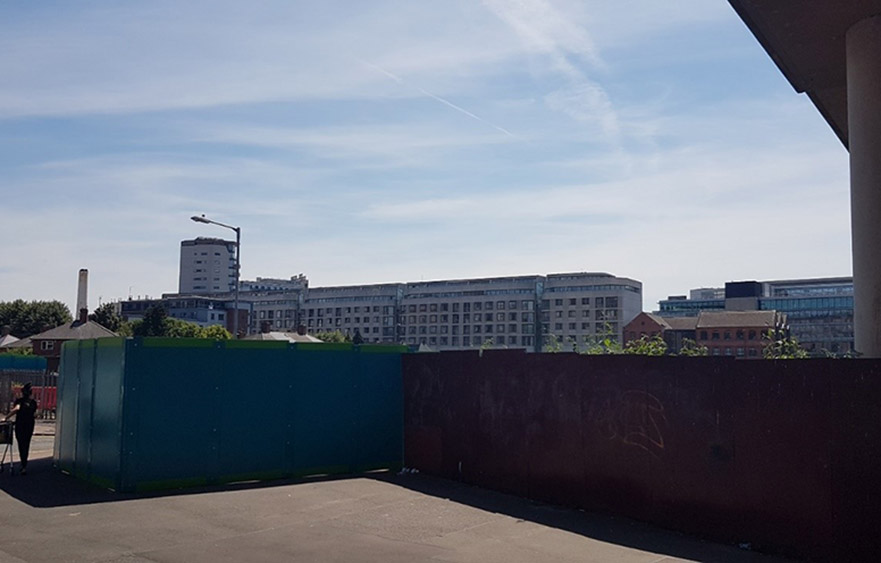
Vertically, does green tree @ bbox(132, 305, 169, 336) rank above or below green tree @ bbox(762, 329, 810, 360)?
above

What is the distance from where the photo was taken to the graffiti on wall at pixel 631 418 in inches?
432

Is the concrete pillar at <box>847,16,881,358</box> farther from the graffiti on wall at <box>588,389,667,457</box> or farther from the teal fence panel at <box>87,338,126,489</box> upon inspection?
the teal fence panel at <box>87,338,126,489</box>

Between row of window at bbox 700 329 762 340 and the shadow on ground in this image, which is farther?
row of window at bbox 700 329 762 340

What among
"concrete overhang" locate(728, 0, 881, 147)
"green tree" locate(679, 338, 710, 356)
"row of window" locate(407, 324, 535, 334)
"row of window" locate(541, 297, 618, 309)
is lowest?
"green tree" locate(679, 338, 710, 356)

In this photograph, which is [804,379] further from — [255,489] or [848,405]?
[255,489]

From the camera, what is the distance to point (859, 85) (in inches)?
533

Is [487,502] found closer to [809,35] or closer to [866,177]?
[866,177]

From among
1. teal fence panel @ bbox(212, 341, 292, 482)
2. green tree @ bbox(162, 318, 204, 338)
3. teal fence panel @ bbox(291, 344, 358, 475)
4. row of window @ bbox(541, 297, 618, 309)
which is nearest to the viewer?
teal fence panel @ bbox(212, 341, 292, 482)

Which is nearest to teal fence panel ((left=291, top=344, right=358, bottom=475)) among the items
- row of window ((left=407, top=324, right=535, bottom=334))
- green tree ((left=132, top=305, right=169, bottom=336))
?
green tree ((left=132, top=305, right=169, bottom=336))

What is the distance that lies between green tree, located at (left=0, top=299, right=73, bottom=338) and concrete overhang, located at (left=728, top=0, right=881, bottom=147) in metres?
93.7

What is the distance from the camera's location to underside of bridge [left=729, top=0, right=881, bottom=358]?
1293cm

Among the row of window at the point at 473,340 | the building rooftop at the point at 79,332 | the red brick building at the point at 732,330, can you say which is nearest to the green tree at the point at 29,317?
the building rooftop at the point at 79,332

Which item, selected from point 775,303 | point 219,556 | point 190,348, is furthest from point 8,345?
point 775,303

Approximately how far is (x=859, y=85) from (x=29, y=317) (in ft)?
324
